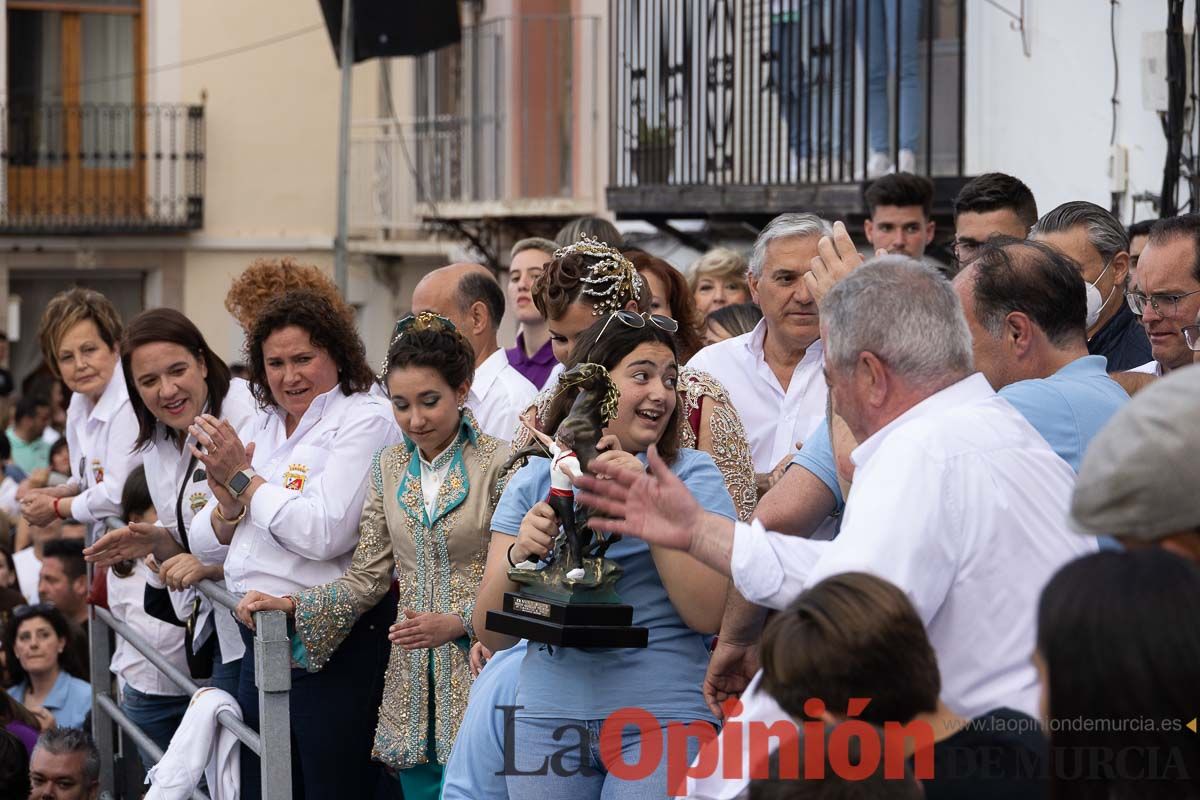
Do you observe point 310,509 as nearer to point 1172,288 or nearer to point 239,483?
point 239,483

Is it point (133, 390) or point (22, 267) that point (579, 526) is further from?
point (22, 267)

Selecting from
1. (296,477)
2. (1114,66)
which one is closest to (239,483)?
(296,477)

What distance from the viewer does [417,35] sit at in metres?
13.8

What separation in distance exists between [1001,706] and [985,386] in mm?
582

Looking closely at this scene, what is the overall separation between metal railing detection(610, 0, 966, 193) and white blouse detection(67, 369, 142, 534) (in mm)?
4380

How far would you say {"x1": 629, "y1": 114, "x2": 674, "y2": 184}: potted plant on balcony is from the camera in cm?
1124

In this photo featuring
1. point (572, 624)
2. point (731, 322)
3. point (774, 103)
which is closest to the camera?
point (572, 624)

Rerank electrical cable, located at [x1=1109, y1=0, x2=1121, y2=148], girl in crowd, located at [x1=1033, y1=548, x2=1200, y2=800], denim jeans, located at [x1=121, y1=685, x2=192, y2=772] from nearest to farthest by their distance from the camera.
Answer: girl in crowd, located at [x1=1033, y1=548, x2=1200, y2=800], denim jeans, located at [x1=121, y1=685, x2=192, y2=772], electrical cable, located at [x1=1109, y1=0, x2=1121, y2=148]

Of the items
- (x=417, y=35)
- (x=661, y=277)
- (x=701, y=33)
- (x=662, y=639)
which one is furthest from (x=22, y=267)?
(x=662, y=639)

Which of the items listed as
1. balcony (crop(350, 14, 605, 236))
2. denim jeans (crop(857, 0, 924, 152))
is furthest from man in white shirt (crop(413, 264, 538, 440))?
balcony (crop(350, 14, 605, 236))

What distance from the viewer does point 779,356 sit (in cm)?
482

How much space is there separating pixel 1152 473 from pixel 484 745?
1758mm

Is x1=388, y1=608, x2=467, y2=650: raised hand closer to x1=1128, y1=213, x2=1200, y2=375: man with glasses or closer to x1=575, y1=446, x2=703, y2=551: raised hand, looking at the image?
x1=575, y1=446, x2=703, y2=551: raised hand

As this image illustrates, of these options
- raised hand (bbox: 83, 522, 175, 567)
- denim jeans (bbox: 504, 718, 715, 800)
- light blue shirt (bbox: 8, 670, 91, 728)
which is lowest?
light blue shirt (bbox: 8, 670, 91, 728)
